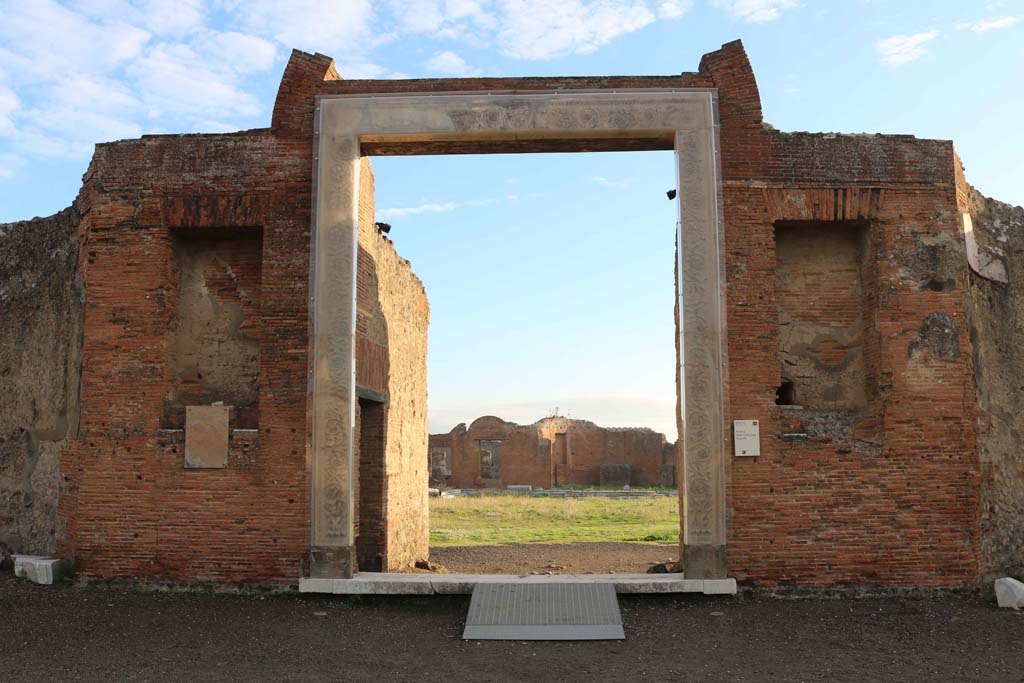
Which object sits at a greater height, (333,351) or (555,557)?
(333,351)

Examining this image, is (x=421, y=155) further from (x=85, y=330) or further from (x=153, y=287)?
(x=85, y=330)

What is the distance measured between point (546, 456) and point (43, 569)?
2706cm

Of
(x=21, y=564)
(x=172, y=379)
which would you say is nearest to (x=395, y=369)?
(x=172, y=379)

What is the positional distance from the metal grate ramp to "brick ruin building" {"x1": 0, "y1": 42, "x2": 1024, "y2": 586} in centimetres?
114

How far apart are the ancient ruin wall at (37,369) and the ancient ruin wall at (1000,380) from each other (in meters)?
9.01

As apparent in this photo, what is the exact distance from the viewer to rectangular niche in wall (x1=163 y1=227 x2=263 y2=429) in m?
8.80

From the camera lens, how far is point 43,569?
8250 millimetres

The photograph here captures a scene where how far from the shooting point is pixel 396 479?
36.1 feet

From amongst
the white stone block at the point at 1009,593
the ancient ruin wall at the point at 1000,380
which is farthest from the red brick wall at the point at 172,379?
the ancient ruin wall at the point at 1000,380

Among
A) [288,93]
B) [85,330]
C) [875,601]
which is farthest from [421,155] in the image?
[875,601]

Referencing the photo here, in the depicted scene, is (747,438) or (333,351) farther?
(333,351)

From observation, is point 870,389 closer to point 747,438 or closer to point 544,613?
point 747,438

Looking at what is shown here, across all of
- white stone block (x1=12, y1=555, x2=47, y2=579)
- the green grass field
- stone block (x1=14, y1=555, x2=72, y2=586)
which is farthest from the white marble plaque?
the green grass field

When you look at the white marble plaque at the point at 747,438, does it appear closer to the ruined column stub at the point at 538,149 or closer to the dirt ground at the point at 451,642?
the ruined column stub at the point at 538,149
